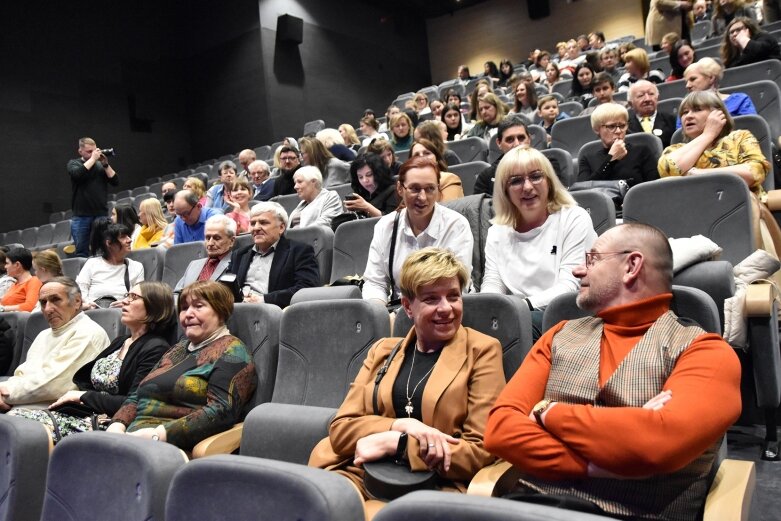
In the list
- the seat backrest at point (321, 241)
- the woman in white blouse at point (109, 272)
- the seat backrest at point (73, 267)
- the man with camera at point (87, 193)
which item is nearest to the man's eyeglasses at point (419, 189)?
the seat backrest at point (321, 241)

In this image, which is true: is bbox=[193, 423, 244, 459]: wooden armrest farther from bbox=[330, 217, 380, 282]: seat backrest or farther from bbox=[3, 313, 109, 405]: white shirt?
bbox=[330, 217, 380, 282]: seat backrest

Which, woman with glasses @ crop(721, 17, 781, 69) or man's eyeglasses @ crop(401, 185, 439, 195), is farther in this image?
woman with glasses @ crop(721, 17, 781, 69)

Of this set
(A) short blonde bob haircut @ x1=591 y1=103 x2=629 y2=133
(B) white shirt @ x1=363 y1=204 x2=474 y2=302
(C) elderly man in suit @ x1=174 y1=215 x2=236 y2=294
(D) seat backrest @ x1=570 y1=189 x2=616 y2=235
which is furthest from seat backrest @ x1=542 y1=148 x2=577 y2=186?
(C) elderly man in suit @ x1=174 y1=215 x2=236 y2=294

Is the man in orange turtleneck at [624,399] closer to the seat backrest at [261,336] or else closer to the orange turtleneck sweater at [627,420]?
the orange turtleneck sweater at [627,420]

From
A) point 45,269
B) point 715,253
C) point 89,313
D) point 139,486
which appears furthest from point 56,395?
point 715,253

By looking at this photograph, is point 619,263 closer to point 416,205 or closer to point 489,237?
point 489,237

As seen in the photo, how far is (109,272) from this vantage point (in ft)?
11.0

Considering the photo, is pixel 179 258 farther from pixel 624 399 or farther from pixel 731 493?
pixel 731 493

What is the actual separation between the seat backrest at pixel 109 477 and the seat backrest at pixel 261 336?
31.1 inches

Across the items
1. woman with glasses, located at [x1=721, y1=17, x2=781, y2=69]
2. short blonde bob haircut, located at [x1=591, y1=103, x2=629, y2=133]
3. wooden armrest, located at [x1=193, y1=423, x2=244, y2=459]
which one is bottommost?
wooden armrest, located at [x1=193, y1=423, x2=244, y2=459]

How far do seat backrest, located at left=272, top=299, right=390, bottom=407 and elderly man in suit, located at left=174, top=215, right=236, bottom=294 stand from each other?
42.2 inches

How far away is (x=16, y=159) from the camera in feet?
26.8

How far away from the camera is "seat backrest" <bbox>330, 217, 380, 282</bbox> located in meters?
2.75

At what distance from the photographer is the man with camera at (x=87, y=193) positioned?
15.5 feet
